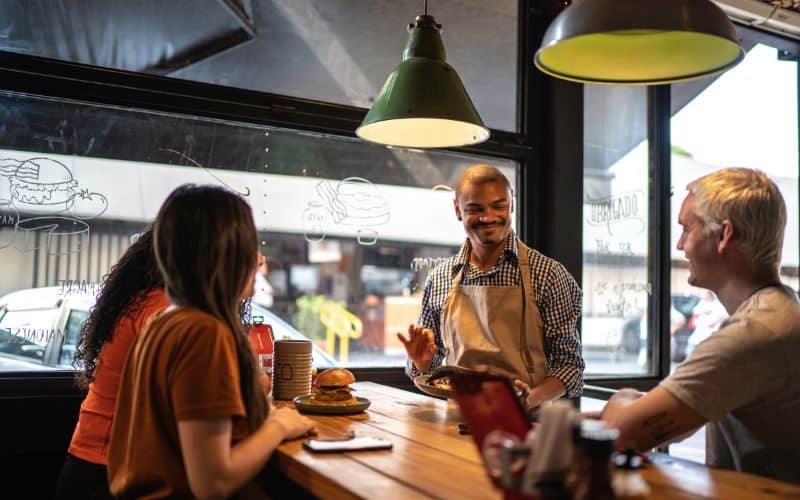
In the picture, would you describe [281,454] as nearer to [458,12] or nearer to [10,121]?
[10,121]

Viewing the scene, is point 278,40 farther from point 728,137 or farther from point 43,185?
point 728,137

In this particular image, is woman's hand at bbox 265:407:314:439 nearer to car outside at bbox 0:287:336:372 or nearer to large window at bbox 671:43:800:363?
car outside at bbox 0:287:336:372

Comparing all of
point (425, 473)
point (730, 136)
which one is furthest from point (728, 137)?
point (425, 473)

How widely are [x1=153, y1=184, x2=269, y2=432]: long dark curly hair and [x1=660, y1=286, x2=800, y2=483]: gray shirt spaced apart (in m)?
0.92

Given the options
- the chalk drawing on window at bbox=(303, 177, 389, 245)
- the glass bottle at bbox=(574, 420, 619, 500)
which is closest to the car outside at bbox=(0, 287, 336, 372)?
the chalk drawing on window at bbox=(303, 177, 389, 245)

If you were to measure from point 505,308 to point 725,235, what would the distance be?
107 cm

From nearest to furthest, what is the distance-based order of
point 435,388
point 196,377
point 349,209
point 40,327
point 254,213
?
point 196,377
point 435,388
point 40,327
point 254,213
point 349,209

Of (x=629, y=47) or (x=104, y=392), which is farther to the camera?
(x=629, y=47)

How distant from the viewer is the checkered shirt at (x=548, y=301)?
2.68 metres

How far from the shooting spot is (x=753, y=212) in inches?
68.1

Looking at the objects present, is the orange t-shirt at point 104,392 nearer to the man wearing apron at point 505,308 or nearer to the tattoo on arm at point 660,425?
the man wearing apron at point 505,308

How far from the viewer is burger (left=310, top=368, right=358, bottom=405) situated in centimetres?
225

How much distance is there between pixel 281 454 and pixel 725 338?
3.33 feet

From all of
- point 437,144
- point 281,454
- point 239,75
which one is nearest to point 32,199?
point 239,75
